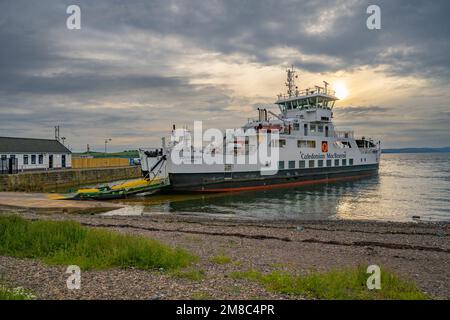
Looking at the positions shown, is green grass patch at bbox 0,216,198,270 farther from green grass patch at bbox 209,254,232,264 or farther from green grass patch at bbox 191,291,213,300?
green grass patch at bbox 191,291,213,300

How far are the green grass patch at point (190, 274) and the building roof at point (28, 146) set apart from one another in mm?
36910

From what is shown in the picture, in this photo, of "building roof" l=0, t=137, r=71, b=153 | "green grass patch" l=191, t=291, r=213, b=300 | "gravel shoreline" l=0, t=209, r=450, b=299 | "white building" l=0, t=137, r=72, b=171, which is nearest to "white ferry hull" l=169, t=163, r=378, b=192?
"gravel shoreline" l=0, t=209, r=450, b=299

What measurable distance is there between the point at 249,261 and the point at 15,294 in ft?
17.2

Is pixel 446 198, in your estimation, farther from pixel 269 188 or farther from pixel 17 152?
pixel 17 152

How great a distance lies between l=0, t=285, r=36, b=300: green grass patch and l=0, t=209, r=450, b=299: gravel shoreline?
21cm

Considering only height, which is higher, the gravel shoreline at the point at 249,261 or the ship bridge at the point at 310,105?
the ship bridge at the point at 310,105

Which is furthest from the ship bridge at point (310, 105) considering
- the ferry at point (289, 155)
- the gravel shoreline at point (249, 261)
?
the gravel shoreline at point (249, 261)

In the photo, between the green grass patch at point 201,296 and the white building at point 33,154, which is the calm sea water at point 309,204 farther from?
the white building at point 33,154

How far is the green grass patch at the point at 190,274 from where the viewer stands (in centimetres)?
676

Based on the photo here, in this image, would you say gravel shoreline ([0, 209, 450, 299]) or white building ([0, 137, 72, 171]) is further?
white building ([0, 137, 72, 171])

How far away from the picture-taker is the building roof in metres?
36.9

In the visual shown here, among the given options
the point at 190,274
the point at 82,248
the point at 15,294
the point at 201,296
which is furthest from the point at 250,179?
the point at 15,294

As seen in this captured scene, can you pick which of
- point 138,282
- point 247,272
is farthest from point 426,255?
point 138,282

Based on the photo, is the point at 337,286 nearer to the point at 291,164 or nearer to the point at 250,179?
the point at 250,179
